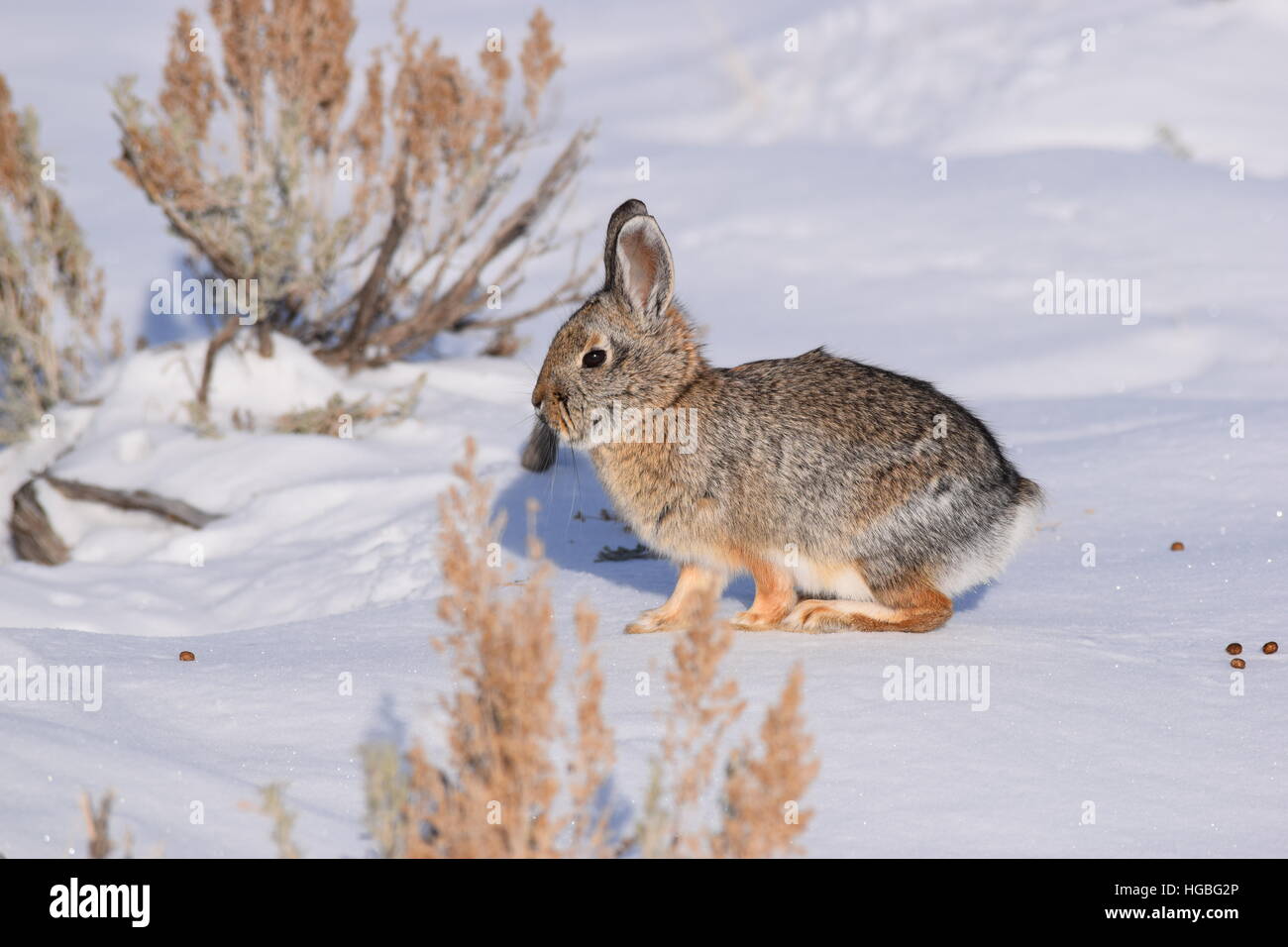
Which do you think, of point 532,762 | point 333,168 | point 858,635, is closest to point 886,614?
point 858,635

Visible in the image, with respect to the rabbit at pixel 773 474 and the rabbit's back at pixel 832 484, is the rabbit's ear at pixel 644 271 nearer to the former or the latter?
the rabbit at pixel 773 474

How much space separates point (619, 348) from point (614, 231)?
395 mm

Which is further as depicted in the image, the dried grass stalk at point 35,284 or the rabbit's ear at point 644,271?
the dried grass stalk at point 35,284

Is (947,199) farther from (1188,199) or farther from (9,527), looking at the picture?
(9,527)

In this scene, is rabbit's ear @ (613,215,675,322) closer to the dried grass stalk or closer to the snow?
the snow

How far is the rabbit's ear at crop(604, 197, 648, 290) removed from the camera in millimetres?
4969

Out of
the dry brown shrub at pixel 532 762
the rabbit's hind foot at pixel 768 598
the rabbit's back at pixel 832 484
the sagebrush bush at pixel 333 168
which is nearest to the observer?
the dry brown shrub at pixel 532 762

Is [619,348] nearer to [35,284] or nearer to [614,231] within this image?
[614,231]

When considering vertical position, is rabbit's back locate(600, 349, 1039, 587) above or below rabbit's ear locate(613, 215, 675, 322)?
below

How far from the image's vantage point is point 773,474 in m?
4.93

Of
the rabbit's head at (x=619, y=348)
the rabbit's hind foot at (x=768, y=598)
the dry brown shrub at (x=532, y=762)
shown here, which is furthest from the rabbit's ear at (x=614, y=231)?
the dry brown shrub at (x=532, y=762)

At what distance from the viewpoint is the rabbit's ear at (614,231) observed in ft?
16.3

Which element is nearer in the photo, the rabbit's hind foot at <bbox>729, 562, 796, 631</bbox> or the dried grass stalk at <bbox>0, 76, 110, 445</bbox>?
the rabbit's hind foot at <bbox>729, 562, 796, 631</bbox>

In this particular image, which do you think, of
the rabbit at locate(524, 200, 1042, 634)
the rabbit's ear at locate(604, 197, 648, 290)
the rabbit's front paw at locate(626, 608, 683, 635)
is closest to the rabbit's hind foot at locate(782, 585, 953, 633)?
the rabbit at locate(524, 200, 1042, 634)
